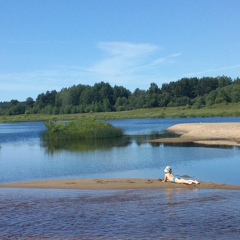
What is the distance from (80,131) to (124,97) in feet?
381

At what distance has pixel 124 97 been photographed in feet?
557

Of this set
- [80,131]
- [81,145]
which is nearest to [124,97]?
[80,131]

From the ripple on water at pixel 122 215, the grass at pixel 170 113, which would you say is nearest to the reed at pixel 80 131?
the ripple on water at pixel 122 215

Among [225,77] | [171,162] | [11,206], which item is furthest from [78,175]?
[225,77]

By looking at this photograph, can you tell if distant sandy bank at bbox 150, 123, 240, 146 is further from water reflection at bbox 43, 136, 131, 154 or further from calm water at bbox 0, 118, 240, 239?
calm water at bbox 0, 118, 240, 239

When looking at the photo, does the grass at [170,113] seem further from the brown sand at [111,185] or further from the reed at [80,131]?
the brown sand at [111,185]

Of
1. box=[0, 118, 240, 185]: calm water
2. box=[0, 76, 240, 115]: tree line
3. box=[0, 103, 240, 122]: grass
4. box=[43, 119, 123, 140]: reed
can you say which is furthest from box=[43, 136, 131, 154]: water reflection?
box=[0, 76, 240, 115]: tree line

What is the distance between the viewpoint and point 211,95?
135875 millimetres

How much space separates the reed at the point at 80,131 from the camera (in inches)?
2119

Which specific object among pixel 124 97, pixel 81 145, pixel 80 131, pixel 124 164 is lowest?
pixel 124 164

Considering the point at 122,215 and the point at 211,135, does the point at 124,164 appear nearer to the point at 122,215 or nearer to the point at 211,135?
the point at 122,215

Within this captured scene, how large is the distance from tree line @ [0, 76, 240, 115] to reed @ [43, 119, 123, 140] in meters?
79.2

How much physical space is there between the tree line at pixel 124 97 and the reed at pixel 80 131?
79240 millimetres

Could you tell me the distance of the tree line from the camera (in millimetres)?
151000
